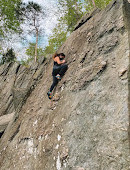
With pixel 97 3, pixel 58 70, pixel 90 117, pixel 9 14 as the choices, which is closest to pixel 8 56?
pixel 9 14

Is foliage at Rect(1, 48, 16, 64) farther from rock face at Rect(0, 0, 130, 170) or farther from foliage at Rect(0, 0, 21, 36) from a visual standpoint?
rock face at Rect(0, 0, 130, 170)

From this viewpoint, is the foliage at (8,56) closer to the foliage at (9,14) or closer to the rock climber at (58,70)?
the foliage at (9,14)

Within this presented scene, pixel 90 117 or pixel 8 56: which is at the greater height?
pixel 8 56

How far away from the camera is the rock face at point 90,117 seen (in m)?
3.13

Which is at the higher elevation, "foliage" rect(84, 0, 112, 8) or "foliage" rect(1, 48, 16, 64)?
"foliage" rect(1, 48, 16, 64)

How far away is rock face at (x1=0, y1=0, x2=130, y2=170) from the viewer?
313cm

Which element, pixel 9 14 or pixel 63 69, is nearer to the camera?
pixel 63 69

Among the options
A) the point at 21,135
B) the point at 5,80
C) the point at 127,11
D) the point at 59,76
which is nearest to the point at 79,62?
the point at 59,76

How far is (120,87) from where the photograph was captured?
3412 millimetres

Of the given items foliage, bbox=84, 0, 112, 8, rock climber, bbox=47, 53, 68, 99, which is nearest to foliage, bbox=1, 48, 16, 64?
foliage, bbox=84, 0, 112, 8

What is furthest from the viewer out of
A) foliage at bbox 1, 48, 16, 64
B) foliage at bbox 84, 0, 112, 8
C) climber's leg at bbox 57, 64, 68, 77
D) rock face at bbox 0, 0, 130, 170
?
foliage at bbox 1, 48, 16, 64

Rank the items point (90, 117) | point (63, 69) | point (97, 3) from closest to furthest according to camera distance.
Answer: point (90, 117)
point (63, 69)
point (97, 3)

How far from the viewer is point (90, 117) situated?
12.7ft

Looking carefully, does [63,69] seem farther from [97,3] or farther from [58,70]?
[97,3]
